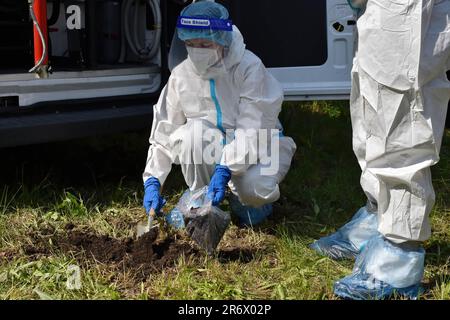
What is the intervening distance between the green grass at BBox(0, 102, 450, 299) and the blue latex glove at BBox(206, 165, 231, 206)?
27 centimetres

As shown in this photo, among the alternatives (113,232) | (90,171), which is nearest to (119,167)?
(90,171)

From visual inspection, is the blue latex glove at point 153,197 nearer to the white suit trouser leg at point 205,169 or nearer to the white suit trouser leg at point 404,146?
the white suit trouser leg at point 205,169

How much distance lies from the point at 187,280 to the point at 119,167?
182cm

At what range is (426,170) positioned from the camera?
2.69 meters

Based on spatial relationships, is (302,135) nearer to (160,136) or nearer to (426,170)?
(160,136)

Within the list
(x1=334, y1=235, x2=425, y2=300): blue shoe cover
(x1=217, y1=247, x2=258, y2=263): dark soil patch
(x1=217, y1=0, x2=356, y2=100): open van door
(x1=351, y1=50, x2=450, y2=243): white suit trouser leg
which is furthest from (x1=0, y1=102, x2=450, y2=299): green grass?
(x1=217, y1=0, x2=356, y2=100): open van door

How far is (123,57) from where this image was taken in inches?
183

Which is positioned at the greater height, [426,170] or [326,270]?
[426,170]

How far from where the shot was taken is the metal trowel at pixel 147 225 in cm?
327

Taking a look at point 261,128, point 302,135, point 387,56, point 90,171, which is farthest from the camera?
point 302,135

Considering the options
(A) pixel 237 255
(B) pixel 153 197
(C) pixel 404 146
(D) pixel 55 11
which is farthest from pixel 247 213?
(D) pixel 55 11

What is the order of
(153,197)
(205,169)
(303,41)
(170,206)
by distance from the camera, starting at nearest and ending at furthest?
1. (153,197)
2. (205,169)
3. (170,206)
4. (303,41)

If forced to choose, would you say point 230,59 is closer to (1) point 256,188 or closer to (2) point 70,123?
(1) point 256,188

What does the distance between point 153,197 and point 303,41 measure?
5.36ft
